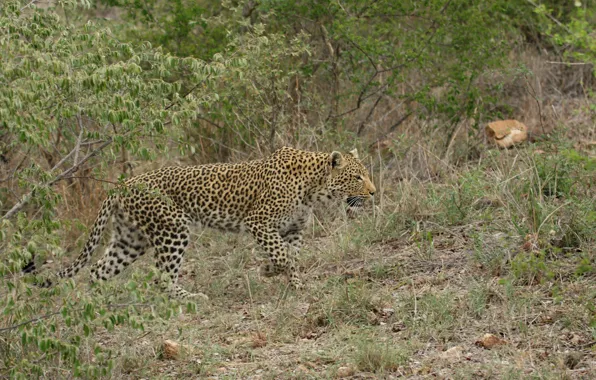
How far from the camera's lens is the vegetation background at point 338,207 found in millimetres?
6133

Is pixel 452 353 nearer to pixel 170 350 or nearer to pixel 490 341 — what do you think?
pixel 490 341

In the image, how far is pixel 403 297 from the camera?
789cm

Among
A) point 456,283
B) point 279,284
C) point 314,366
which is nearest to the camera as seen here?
point 314,366

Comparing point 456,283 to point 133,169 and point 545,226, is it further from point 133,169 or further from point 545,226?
point 133,169

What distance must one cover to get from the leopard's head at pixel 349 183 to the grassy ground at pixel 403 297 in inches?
15.9

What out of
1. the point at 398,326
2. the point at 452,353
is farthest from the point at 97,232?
the point at 452,353

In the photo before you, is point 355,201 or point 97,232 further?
point 355,201

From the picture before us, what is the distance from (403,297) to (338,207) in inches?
103

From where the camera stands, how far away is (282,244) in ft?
30.2

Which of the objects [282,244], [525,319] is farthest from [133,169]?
[525,319]

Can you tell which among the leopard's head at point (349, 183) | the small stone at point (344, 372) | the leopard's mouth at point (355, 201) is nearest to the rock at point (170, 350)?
the small stone at point (344, 372)

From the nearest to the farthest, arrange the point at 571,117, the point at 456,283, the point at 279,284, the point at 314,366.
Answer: the point at 314,366, the point at 456,283, the point at 279,284, the point at 571,117

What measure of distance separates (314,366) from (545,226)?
2.60 meters

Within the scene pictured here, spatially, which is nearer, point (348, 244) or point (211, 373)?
point (211, 373)
